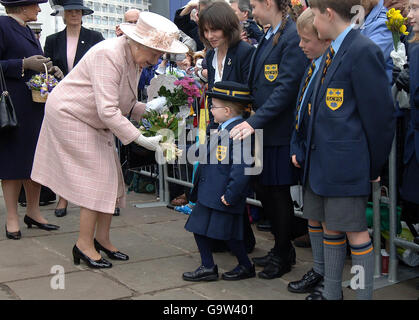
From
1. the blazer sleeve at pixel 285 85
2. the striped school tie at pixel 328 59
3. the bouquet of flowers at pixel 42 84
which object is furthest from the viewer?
the bouquet of flowers at pixel 42 84

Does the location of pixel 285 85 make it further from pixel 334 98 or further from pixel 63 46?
pixel 63 46

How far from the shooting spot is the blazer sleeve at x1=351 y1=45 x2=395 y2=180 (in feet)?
10.1

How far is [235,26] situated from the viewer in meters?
4.22

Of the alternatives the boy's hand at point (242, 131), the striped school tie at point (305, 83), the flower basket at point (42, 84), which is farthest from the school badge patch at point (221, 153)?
the flower basket at point (42, 84)

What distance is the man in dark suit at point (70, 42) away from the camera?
5707mm

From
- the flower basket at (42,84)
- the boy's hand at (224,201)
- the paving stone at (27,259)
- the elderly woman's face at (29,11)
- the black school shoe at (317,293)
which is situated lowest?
the paving stone at (27,259)

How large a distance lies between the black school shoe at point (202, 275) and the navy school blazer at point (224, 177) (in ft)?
1.53

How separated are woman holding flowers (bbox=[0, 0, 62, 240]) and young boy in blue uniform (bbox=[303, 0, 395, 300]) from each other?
2704mm

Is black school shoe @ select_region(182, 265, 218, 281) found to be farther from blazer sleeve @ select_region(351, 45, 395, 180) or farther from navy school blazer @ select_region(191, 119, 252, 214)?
blazer sleeve @ select_region(351, 45, 395, 180)

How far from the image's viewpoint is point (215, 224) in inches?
152

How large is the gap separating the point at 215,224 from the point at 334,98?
4.00ft

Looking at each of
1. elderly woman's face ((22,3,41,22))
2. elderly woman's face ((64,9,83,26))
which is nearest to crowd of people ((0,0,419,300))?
elderly woman's face ((22,3,41,22))

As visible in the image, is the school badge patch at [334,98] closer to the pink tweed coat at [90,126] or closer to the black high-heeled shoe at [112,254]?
the pink tweed coat at [90,126]

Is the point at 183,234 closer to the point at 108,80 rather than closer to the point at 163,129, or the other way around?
the point at 163,129
